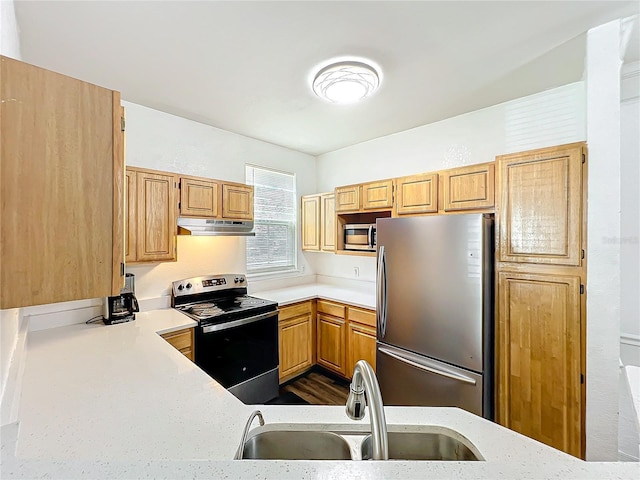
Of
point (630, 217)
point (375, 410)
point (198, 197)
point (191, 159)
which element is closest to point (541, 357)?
point (630, 217)

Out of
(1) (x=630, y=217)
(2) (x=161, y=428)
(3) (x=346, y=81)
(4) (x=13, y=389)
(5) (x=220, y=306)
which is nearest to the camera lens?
(2) (x=161, y=428)

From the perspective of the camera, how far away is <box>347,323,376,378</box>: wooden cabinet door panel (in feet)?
8.93

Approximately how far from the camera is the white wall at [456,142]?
2164 mm

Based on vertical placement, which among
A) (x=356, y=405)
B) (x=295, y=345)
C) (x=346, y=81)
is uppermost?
(x=346, y=81)

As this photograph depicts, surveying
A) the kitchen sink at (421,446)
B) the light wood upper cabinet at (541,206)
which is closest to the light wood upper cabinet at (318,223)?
the light wood upper cabinet at (541,206)

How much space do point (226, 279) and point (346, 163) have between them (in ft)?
6.71

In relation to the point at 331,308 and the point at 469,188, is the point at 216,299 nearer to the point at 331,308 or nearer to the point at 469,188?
the point at 331,308

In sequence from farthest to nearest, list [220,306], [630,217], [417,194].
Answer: [220,306]
[417,194]
[630,217]

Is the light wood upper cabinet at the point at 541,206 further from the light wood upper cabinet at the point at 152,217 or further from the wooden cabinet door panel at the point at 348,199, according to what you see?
the light wood upper cabinet at the point at 152,217

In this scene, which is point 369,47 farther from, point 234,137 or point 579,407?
point 579,407

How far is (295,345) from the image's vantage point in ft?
9.98

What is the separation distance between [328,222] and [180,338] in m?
1.95

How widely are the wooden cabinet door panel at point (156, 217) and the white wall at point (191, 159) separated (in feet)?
1.10

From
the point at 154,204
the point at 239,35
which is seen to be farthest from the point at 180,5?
the point at 154,204
